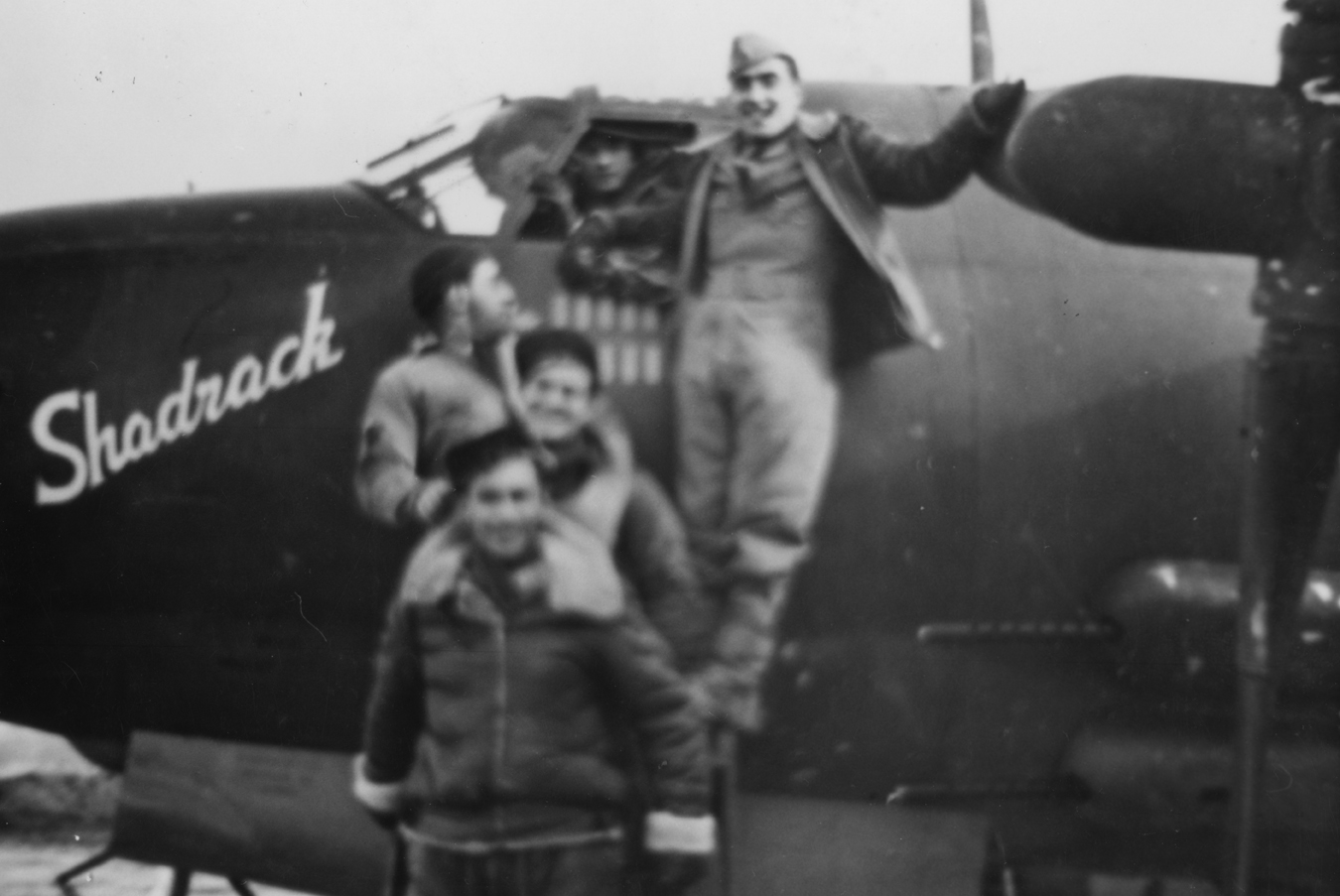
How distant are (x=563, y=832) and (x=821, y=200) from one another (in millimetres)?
1867

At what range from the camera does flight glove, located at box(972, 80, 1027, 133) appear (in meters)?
3.80

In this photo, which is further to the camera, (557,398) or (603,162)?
(603,162)

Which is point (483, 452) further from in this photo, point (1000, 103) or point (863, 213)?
point (1000, 103)

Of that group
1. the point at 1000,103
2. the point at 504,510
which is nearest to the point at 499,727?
the point at 504,510

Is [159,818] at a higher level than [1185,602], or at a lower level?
lower

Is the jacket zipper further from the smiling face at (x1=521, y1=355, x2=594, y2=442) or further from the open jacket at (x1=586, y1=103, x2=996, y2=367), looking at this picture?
the open jacket at (x1=586, y1=103, x2=996, y2=367)

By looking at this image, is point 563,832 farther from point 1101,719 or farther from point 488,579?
point 1101,719

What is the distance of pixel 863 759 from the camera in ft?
12.7

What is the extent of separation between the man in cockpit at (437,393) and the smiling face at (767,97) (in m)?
0.84

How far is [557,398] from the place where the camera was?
3.85 metres

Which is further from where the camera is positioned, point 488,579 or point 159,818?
point 159,818

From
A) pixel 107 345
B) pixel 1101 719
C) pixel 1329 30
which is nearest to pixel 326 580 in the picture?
pixel 107 345

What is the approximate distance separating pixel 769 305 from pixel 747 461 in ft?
1.44

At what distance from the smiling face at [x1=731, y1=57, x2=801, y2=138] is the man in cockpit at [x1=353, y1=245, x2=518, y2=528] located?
84 centimetres
